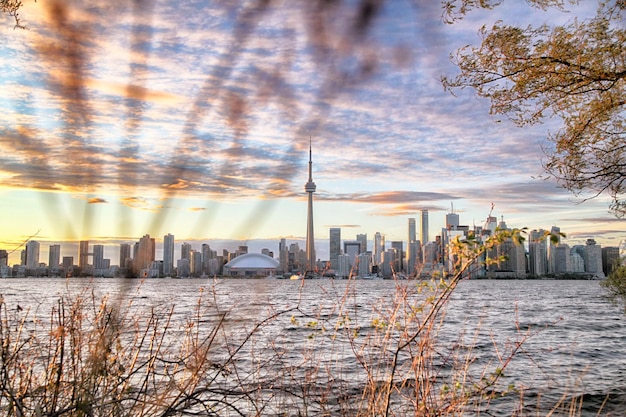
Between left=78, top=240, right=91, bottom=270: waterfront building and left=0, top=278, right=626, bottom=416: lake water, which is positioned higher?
left=78, top=240, right=91, bottom=270: waterfront building

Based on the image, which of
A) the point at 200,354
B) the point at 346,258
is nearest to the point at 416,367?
the point at 346,258

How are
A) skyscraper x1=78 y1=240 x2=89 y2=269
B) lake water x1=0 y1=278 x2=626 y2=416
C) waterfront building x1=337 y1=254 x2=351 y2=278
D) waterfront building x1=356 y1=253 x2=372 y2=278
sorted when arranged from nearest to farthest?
skyscraper x1=78 y1=240 x2=89 y2=269 < lake water x1=0 y1=278 x2=626 y2=416 < waterfront building x1=356 y1=253 x2=372 y2=278 < waterfront building x1=337 y1=254 x2=351 y2=278

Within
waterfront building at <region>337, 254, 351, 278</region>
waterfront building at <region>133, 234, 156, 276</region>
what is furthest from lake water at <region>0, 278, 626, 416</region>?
waterfront building at <region>337, 254, 351, 278</region>

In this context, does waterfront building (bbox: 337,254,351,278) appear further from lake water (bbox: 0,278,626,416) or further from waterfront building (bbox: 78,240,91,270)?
waterfront building (bbox: 78,240,91,270)

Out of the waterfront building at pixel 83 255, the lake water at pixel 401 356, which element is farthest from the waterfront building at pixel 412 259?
the waterfront building at pixel 83 255

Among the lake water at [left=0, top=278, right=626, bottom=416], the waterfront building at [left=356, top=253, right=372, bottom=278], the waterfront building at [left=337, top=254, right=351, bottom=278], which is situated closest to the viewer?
the lake water at [left=0, top=278, right=626, bottom=416]

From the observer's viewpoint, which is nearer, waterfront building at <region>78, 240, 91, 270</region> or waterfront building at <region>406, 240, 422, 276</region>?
waterfront building at <region>78, 240, 91, 270</region>

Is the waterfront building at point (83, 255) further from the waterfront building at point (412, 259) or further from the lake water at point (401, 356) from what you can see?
the waterfront building at point (412, 259)

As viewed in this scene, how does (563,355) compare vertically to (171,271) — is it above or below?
below

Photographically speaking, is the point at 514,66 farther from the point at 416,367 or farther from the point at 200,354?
the point at 200,354

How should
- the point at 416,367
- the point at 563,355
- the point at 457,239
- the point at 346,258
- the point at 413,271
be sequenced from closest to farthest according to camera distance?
the point at 457,239
the point at 416,367
the point at 413,271
the point at 346,258
the point at 563,355

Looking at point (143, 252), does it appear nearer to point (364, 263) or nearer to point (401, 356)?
point (364, 263)
